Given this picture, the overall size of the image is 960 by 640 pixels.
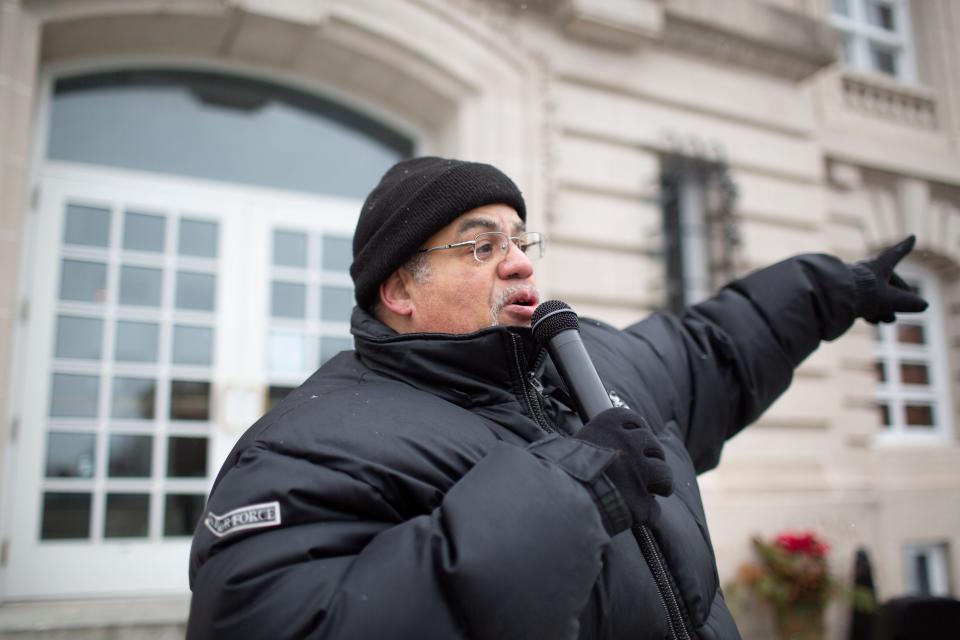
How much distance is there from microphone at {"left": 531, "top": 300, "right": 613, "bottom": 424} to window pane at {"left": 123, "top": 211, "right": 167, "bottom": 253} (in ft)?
13.2

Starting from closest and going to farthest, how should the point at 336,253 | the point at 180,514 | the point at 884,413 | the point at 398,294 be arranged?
the point at 398,294
the point at 180,514
the point at 336,253
the point at 884,413

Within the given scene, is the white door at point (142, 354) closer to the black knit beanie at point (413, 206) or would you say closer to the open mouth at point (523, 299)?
the black knit beanie at point (413, 206)

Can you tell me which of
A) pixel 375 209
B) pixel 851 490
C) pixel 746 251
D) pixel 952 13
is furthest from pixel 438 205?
pixel 952 13

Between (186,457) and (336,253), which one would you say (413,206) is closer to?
(186,457)

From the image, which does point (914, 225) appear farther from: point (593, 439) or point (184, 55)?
point (593, 439)

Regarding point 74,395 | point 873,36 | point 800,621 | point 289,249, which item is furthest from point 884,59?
point 74,395

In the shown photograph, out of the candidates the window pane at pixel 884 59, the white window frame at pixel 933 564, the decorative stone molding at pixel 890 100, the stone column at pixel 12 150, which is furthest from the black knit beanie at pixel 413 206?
the window pane at pixel 884 59

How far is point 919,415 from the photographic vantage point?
7.65m

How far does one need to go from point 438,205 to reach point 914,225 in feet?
23.5

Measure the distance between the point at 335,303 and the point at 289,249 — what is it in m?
0.50

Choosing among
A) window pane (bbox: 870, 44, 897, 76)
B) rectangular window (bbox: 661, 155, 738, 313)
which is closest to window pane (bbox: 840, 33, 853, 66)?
window pane (bbox: 870, 44, 897, 76)

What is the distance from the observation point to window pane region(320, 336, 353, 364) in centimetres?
525

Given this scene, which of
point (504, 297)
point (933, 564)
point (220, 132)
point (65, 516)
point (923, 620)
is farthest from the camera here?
point (933, 564)

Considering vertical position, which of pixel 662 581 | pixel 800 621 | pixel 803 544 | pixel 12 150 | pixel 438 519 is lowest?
pixel 800 621
